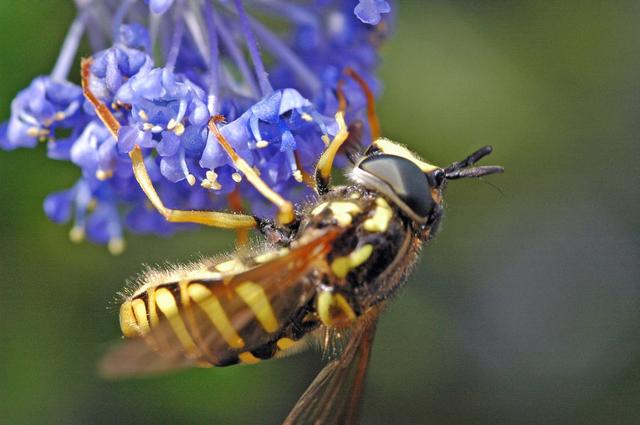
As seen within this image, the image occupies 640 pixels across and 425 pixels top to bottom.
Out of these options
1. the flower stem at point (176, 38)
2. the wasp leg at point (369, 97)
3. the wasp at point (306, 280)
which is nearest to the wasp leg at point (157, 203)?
the wasp at point (306, 280)

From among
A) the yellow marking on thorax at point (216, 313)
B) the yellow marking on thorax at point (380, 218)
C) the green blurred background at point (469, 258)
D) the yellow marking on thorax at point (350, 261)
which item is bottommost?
the green blurred background at point (469, 258)

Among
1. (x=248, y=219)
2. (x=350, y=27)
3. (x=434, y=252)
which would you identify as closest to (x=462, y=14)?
(x=434, y=252)

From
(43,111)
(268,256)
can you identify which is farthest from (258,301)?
(43,111)

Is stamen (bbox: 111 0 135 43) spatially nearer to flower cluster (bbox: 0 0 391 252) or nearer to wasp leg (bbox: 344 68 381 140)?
flower cluster (bbox: 0 0 391 252)

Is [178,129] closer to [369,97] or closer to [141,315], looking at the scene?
[141,315]

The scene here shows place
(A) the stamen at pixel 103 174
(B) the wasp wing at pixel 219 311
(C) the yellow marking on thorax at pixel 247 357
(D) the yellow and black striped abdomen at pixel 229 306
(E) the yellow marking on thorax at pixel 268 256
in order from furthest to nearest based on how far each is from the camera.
A: 1. (A) the stamen at pixel 103 174
2. (C) the yellow marking on thorax at pixel 247 357
3. (E) the yellow marking on thorax at pixel 268 256
4. (D) the yellow and black striped abdomen at pixel 229 306
5. (B) the wasp wing at pixel 219 311

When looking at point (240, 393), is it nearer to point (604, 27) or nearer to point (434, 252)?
point (434, 252)

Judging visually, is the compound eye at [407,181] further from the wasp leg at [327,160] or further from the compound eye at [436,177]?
the wasp leg at [327,160]
